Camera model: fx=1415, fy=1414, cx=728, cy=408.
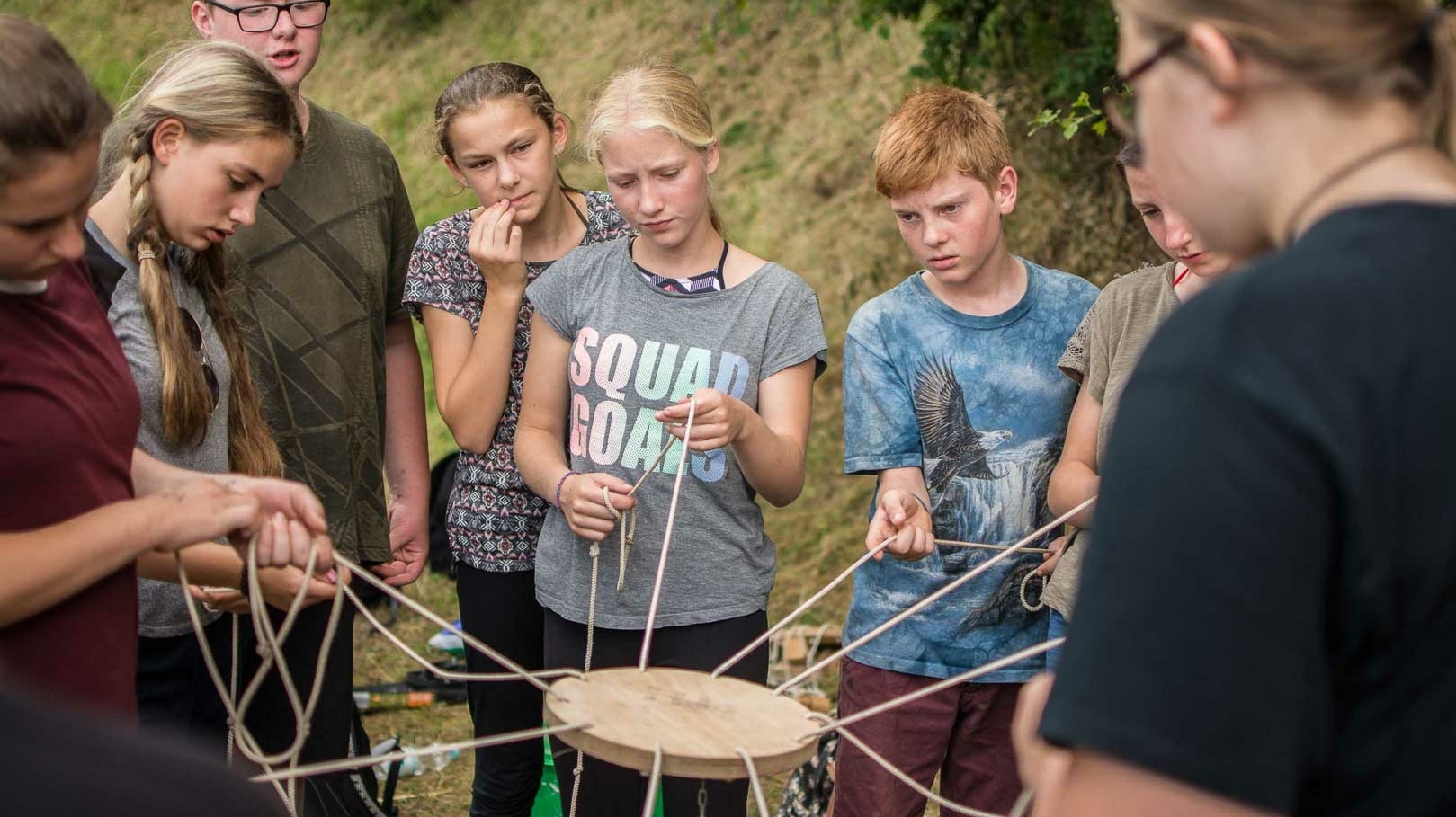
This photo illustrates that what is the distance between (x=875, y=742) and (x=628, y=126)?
120cm

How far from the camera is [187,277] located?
2350 millimetres

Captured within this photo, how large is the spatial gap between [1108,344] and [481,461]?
48.1 inches

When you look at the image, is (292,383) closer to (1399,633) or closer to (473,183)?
(473,183)

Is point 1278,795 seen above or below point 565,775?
above

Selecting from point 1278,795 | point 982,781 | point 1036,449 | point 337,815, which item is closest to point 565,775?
point 337,815

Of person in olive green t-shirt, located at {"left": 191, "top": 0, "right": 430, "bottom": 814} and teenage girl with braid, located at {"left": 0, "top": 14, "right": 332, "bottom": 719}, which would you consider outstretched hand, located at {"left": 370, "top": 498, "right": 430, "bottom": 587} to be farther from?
teenage girl with braid, located at {"left": 0, "top": 14, "right": 332, "bottom": 719}

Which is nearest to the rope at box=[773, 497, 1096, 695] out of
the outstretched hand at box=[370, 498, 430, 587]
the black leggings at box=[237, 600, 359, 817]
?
the black leggings at box=[237, 600, 359, 817]

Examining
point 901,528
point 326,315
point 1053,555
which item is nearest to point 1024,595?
point 1053,555

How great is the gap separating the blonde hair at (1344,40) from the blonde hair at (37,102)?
1111 mm

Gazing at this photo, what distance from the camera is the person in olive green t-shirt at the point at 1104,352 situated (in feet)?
7.91

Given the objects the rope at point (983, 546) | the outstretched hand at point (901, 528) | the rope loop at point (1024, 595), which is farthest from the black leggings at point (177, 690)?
the rope loop at point (1024, 595)

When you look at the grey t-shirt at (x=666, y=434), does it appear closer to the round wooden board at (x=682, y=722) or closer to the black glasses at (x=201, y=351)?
the round wooden board at (x=682, y=722)

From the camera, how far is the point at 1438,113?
3.40 feet

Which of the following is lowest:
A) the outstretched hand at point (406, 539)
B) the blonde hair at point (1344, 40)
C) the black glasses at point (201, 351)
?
the outstretched hand at point (406, 539)
